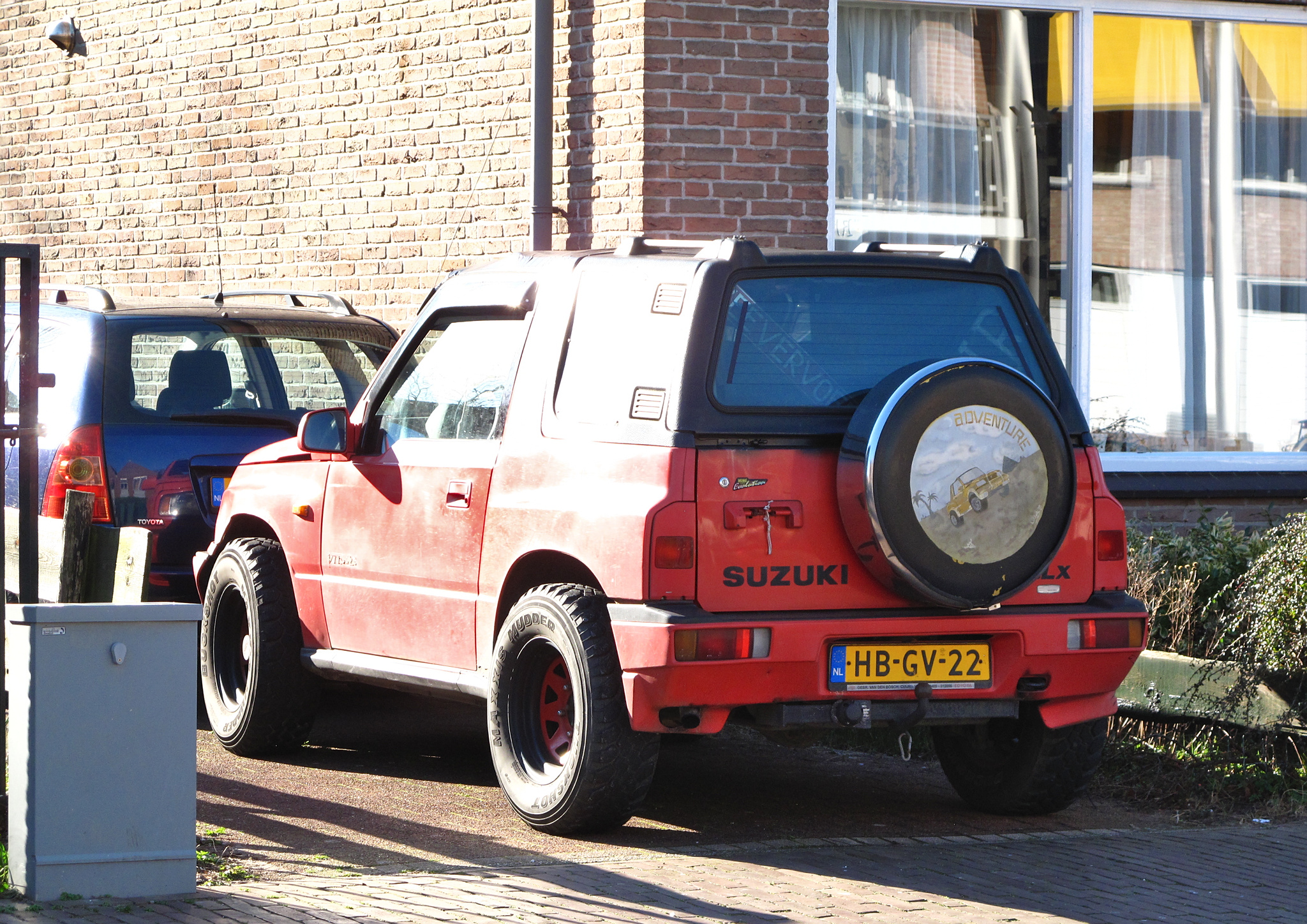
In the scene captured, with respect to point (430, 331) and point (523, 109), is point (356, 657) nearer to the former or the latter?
point (430, 331)

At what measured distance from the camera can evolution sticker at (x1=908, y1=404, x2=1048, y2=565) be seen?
5680 mm

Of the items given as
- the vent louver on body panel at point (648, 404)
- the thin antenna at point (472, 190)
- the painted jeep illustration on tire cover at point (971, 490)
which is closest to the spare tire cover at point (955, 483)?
the painted jeep illustration on tire cover at point (971, 490)

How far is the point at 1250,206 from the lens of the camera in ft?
37.7

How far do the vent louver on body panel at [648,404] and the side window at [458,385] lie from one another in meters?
0.74

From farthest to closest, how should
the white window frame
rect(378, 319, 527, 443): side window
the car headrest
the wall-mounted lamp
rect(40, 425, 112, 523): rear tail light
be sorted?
1. the wall-mounted lamp
2. the white window frame
3. the car headrest
4. rect(40, 425, 112, 523): rear tail light
5. rect(378, 319, 527, 443): side window

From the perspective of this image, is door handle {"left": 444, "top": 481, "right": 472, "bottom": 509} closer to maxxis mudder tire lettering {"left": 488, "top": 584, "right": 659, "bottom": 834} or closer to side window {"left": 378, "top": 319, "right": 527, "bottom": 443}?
side window {"left": 378, "top": 319, "right": 527, "bottom": 443}

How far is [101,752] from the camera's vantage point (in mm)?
5090

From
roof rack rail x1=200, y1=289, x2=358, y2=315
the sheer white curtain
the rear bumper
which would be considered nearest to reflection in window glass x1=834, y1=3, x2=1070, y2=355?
the sheer white curtain

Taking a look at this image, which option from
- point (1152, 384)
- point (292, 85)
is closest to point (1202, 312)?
point (1152, 384)

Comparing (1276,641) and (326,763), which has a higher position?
(1276,641)

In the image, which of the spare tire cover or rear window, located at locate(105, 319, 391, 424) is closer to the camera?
the spare tire cover

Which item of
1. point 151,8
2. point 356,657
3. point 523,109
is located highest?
point 151,8

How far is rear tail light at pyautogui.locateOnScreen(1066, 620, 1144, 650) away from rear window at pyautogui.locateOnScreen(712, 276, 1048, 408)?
2.70 feet

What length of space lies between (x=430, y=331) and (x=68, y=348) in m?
2.21
